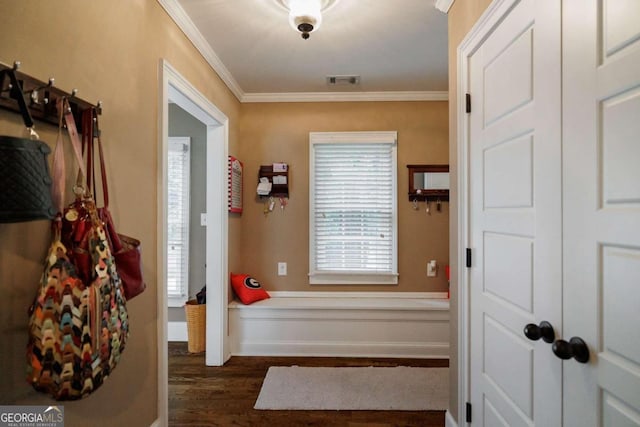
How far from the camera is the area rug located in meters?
2.14

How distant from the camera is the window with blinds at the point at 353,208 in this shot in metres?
3.13

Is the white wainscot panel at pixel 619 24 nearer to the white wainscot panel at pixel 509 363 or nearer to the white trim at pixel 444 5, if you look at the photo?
the white wainscot panel at pixel 509 363

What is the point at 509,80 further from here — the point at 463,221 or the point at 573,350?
the point at 573,350

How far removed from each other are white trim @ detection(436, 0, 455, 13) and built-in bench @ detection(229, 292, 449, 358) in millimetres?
2301

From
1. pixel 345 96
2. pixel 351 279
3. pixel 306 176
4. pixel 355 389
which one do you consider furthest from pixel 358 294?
pixel 345 96

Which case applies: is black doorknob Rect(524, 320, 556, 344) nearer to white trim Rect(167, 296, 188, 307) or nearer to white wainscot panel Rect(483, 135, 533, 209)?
white wainscot panel Rect(483, 135, 533, 209)

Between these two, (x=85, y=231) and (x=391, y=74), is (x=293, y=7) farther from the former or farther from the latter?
(x=85, y=231)

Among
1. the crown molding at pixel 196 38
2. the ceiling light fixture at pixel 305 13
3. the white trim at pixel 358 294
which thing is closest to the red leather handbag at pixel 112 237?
the crown molding at pixel 196 38

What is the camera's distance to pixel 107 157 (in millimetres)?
1351

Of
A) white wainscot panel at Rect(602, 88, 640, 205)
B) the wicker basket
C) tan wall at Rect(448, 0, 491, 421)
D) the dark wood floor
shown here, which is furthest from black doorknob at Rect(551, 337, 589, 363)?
the wicker basket

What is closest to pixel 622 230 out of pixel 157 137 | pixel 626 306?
pixel 626 306

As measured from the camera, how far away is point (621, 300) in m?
0.79

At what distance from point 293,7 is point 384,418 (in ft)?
8.47

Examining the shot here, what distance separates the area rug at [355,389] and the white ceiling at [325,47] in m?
2.57
